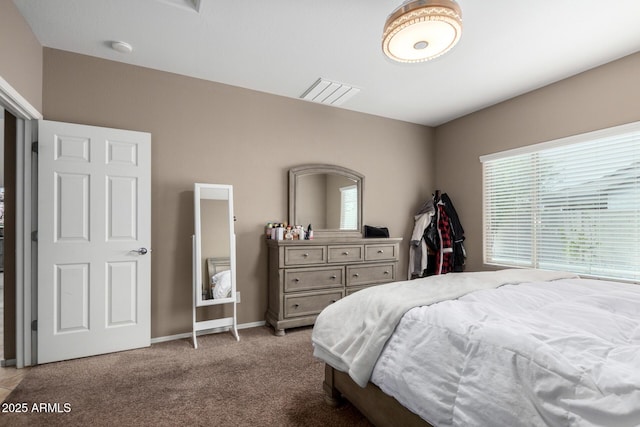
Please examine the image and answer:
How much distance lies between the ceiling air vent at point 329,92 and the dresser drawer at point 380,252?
176cm

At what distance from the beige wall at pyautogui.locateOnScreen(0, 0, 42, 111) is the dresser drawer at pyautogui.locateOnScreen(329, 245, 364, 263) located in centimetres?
288

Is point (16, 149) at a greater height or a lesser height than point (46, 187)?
greater

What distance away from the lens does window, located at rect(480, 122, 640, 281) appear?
2.89 m

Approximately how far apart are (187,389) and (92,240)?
1516mm

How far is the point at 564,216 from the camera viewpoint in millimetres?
3328

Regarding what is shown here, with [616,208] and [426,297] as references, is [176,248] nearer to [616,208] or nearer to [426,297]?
[426,297]

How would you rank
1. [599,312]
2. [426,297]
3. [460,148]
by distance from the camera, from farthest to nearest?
[460,148] → [426,297] → [599,312]

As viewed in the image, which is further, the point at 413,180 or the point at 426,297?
the point at 413,180

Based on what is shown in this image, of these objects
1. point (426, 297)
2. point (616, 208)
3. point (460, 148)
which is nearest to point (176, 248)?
point (426, 297)

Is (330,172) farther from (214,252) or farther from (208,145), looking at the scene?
(214,252)

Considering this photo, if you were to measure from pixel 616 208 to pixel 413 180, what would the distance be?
223cm

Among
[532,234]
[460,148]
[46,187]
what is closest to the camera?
[46,187]

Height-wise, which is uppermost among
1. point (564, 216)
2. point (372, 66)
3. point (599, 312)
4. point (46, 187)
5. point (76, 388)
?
point (372, 66)

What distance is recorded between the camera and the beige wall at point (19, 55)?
207cm
